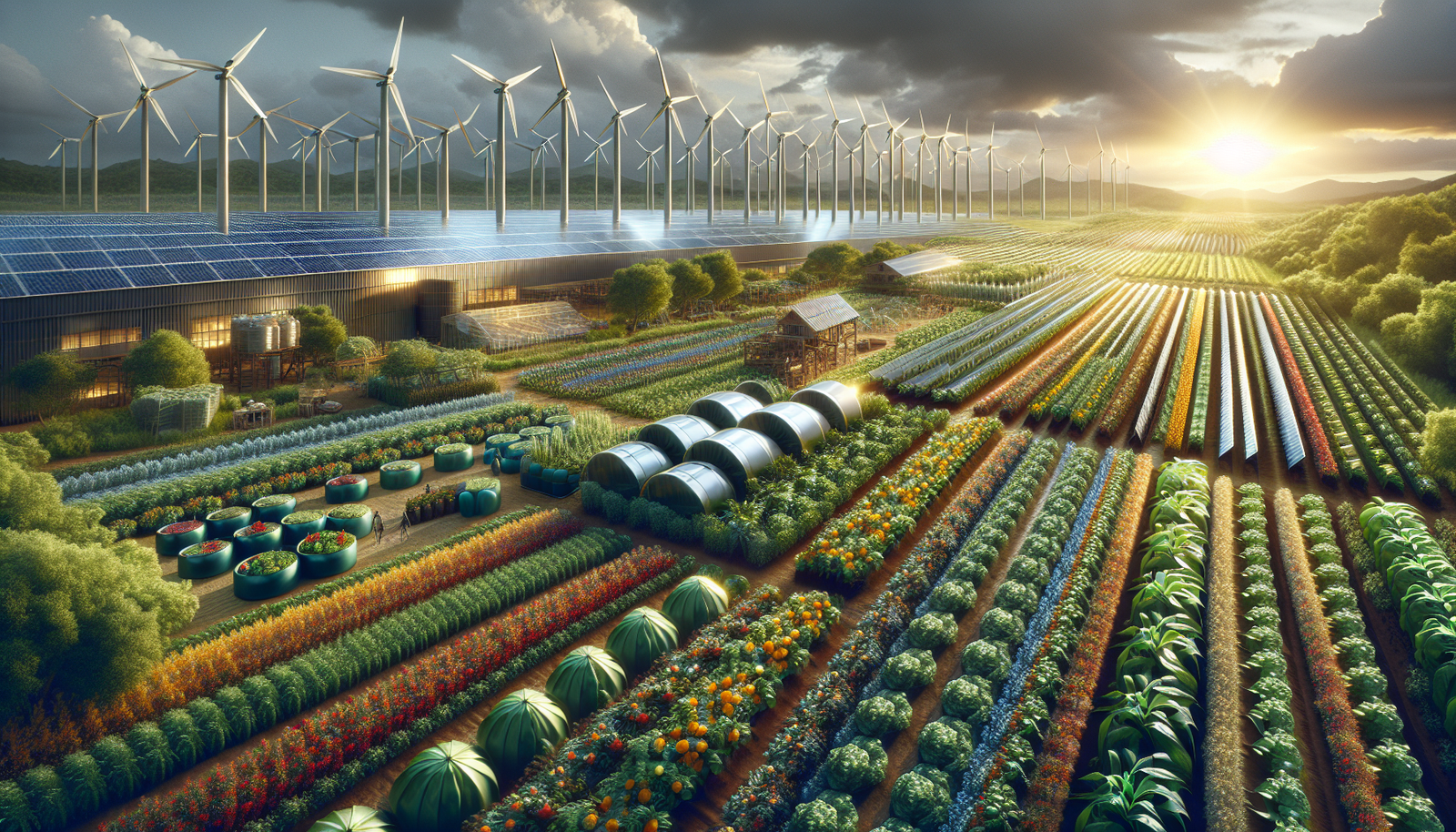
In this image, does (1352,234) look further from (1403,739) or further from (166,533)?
(166,533)

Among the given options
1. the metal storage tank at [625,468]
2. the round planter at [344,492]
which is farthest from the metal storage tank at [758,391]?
the round planter at [344,492]

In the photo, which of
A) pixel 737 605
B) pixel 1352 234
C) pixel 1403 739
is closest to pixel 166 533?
pixel 737 605

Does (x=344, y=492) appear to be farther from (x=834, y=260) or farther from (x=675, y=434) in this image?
(x=834, y=260)

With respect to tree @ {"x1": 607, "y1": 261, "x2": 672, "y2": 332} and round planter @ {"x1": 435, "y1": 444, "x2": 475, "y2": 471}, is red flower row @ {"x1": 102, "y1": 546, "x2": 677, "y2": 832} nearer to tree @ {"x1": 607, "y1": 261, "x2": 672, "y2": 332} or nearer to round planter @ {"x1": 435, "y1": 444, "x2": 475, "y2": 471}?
round planter @ {"x1": 435, "y1": 444, "x2": 475, "y2": 471}

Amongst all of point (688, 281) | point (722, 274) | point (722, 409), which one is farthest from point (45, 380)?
point (722, 274)

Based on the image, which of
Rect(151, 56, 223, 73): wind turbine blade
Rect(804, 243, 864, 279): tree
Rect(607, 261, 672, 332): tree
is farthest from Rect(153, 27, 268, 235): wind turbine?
Rect(804, 243, 864, 279): tree

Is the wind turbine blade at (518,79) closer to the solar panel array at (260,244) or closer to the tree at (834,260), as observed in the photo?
the solar panel array at (260,244)

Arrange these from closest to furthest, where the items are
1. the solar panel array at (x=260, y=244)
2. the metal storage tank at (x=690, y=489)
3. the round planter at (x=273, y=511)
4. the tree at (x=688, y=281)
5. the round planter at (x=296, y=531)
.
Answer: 1. the round planter at (x=296, y=531)
2. the metal storage tank at (x=690, y=489)
3. the round planter at (x=273, y=511)
4. the solar panel array at (x=260, y=244)
5. the tree at (x=688, y=281)
